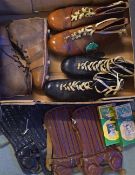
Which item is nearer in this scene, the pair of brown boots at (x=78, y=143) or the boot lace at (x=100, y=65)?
the boot lace at (x=100, y=65)

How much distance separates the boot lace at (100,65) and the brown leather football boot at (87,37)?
0.16ft

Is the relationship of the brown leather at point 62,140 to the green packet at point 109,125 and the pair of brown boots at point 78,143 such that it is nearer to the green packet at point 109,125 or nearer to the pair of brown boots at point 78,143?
the pair of brown boots at point 78,143

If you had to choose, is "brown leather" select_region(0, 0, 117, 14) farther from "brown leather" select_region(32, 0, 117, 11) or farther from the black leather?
the black leather

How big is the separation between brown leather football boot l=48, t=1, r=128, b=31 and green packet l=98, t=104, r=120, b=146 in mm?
307

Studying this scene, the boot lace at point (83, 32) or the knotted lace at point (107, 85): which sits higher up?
the boot lace at point (83, 32)

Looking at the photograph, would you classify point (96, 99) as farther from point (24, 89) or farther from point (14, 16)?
point (14, 16)

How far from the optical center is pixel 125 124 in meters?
1.27

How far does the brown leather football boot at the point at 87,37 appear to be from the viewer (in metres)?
1.13

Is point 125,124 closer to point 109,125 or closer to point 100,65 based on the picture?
point 109,125

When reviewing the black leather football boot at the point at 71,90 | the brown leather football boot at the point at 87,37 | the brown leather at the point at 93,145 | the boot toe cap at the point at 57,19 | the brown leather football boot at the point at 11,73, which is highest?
the boot toe cap at the point at 57,19

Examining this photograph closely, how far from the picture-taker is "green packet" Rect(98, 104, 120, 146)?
49.9 inches

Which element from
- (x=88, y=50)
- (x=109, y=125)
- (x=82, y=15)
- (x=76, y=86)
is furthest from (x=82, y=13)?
(x=109, y=125)

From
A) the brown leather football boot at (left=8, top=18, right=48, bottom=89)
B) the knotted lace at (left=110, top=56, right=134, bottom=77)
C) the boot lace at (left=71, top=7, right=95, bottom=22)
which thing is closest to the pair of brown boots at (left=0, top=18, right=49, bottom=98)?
the brown leather football boot at (left=8, top=18, right=48, bottom=89)

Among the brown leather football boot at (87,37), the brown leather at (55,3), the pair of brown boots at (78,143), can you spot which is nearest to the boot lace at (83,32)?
the brown leather football boot at (87,37)
